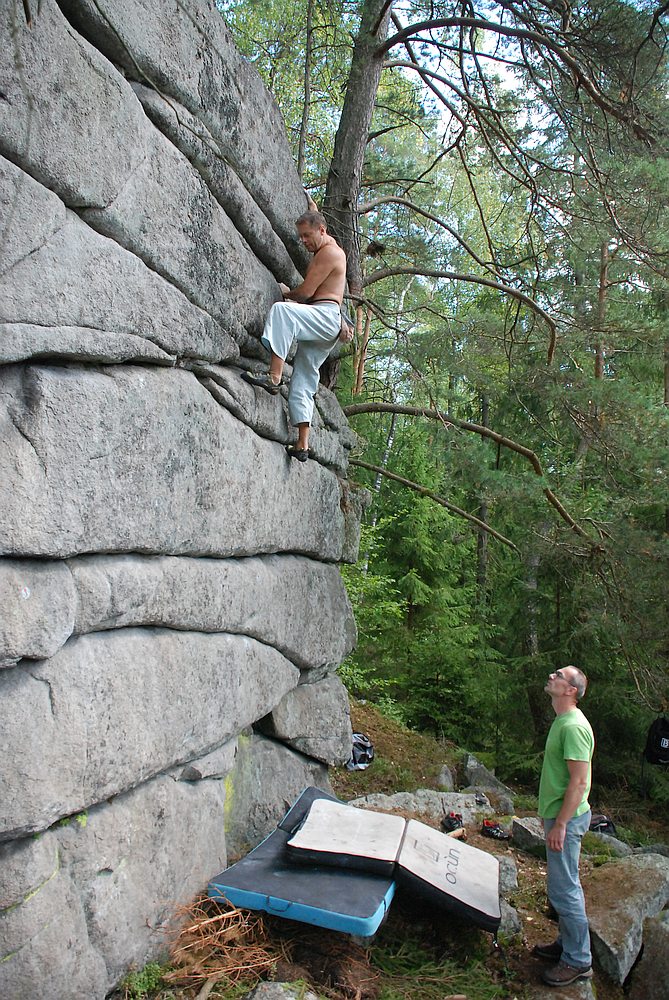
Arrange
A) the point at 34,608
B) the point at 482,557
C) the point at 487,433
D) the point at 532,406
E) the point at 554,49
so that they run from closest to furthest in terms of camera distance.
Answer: the point at 34,608 < the point at 554,49 < the point at 487,433 < the point at 532,406 < the point at 482,557

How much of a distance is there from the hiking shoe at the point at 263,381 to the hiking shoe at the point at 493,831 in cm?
412

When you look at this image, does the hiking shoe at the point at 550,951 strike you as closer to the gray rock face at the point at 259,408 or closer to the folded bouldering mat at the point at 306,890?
the folded bouldering mat at the point at 306,890

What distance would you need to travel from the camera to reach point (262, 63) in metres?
10.7

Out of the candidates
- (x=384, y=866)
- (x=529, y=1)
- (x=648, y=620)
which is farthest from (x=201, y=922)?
(x=529, y=1)

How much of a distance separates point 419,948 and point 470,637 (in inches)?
307

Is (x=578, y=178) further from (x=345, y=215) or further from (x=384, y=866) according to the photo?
(x=384, y=866)

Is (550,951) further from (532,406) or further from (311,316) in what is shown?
(532,406)

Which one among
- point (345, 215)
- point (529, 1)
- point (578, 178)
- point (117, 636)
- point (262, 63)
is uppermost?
point (262, 63)

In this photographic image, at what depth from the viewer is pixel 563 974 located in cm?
421

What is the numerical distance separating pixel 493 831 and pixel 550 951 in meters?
2.05

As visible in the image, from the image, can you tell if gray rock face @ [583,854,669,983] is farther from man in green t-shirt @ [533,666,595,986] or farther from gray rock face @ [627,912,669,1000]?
man in green t-shirt @ [533,666,595,986]

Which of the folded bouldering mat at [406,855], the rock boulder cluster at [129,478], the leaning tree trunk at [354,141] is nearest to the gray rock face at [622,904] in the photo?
the folded bouldering mat at [406,855]

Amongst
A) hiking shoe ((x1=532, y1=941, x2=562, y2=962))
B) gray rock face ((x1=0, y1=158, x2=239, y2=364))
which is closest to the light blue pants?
gray rock face ((x1=0, y1=158, x2=239, y2=364))

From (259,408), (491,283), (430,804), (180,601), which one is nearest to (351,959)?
(180,601)
